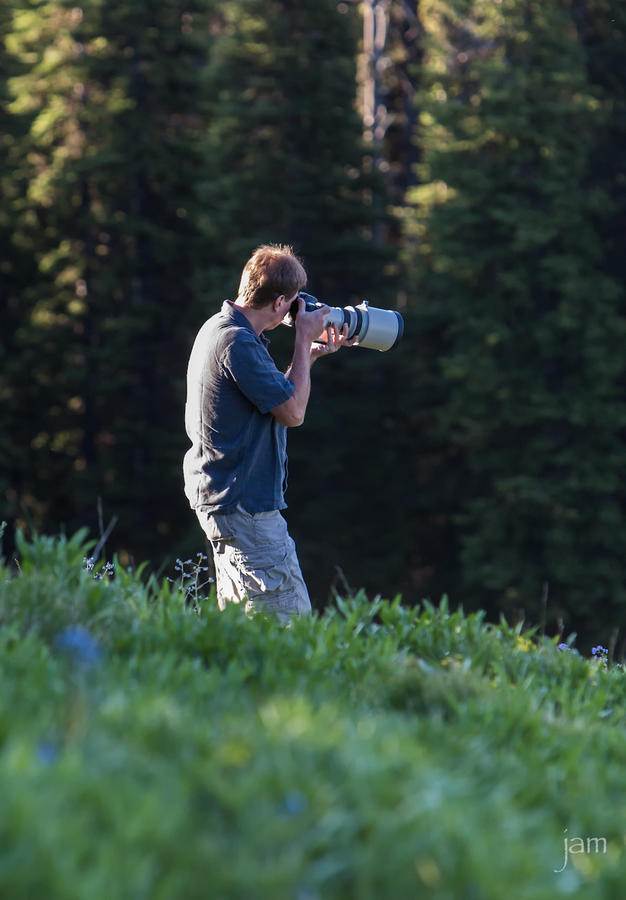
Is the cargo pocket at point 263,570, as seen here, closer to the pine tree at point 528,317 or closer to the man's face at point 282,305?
the man's face at point 282,305

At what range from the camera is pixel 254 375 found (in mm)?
4516

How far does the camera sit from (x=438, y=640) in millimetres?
4352

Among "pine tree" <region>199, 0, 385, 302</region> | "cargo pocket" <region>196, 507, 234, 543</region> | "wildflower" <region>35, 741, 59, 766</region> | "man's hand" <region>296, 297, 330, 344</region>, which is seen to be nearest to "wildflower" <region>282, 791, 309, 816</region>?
"wildflower" <region>35, 741, 59, 766</region>

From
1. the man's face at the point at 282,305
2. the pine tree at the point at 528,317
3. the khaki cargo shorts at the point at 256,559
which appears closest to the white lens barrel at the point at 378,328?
the man's face at the point at 282,305

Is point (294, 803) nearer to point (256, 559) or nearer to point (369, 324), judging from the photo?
point (256, 559)

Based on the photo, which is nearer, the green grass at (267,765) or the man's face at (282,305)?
the green grass at (267,765)

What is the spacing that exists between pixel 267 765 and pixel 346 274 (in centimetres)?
1781

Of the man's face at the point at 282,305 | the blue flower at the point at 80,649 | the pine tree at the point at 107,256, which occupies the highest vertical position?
the man's face at the point at 282,305

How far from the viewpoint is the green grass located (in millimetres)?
1899

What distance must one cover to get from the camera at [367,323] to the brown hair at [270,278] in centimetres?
31

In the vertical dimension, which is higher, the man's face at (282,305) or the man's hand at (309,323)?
the man's face at (282,305)

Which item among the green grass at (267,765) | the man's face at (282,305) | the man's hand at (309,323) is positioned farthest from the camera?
the man's hand at (309,323)

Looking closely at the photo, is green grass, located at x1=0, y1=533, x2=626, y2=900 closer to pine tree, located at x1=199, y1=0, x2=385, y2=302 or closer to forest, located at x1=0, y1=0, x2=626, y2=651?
forest, located at x1=0, y1=0, x2=626, y2=651

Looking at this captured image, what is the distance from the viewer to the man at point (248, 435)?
457 centimetres
